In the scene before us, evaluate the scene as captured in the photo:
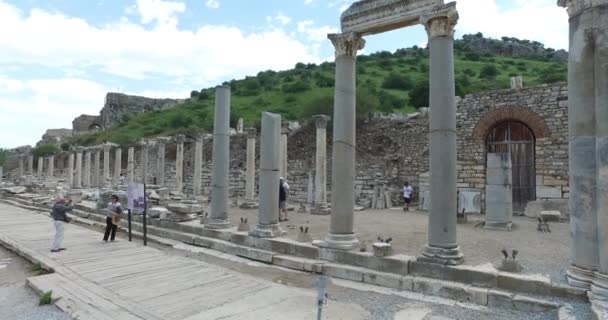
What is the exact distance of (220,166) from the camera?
10922mm

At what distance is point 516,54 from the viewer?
66.2 meters

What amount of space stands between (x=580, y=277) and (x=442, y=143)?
111 inches

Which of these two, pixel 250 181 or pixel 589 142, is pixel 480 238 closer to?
pixel 589 142

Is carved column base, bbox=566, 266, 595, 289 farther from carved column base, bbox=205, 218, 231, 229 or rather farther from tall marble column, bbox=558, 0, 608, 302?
carved column base, bbox=205, 218, 231, 229

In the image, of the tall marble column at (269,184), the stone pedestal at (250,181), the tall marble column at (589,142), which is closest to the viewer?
the tall marble column at (589,142)

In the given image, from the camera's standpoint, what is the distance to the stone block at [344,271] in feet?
23.5

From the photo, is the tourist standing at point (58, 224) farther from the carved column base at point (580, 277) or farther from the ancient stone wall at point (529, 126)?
the ancient stone wall at point (529, 126)

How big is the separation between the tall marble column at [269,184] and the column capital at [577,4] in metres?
6.60

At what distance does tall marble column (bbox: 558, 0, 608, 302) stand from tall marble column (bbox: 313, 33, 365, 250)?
385 centimetres

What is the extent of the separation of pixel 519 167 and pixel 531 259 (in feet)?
35.1

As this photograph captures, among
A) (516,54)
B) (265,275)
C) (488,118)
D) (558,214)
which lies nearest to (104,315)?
(265,275)

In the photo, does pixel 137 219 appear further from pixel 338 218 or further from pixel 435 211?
pixel 435 211

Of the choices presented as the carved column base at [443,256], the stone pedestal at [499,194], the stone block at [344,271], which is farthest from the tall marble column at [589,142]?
the stone pedestal at [499,194]

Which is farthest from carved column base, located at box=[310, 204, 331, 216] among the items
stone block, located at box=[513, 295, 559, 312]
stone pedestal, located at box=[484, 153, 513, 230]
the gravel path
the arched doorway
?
stone block, located at box=[513, 295, 559, 312]
